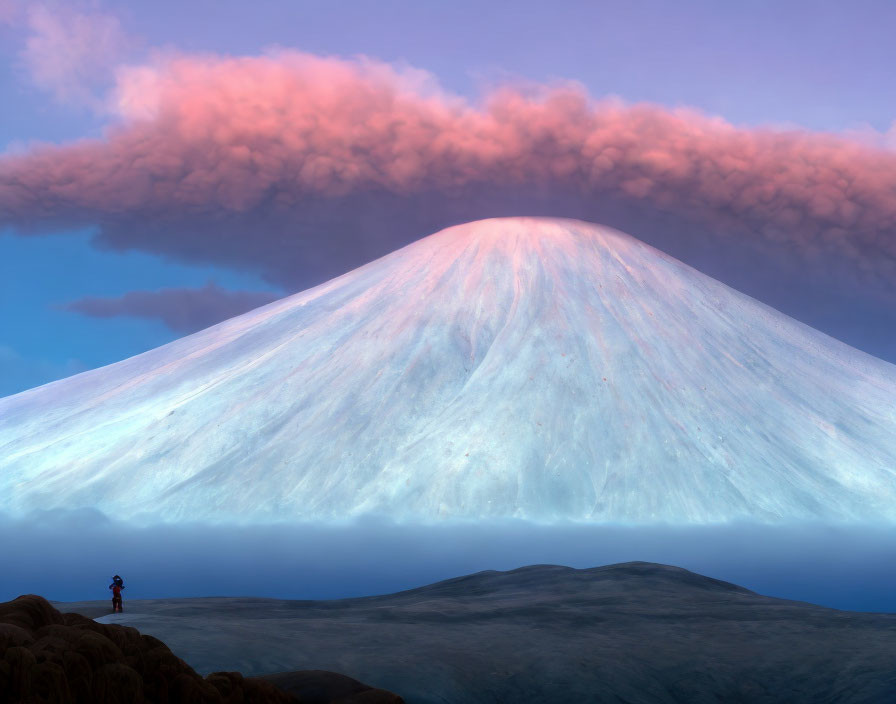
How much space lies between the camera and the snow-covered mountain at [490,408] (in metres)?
36.2

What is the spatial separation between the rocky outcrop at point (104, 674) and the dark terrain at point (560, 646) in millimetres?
1303

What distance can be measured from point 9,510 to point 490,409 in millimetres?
22744

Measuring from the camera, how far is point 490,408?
1631 inches

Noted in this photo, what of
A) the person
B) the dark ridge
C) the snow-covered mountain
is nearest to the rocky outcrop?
the person

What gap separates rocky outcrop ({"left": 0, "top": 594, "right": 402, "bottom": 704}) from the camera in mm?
7352

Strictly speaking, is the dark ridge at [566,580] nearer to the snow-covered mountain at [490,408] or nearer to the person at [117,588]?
the person at [117,588]

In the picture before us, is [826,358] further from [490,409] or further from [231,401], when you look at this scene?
[231,401]

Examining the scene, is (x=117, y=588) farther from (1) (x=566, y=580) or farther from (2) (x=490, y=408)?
(2) (x=490, y=408)

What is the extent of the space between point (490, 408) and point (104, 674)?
34.1 m

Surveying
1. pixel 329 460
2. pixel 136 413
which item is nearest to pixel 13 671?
pixel 329 460

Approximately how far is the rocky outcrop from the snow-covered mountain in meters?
24.8

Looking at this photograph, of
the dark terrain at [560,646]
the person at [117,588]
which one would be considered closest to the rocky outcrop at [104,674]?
the dark terrain at [560,646]

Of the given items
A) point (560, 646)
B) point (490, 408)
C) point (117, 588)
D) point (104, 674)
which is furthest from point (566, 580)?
point (490, 408)

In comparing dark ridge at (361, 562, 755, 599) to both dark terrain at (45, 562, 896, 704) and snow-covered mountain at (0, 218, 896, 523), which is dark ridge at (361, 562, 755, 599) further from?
snow-covered mountain at (0, 218, 896, 523)
